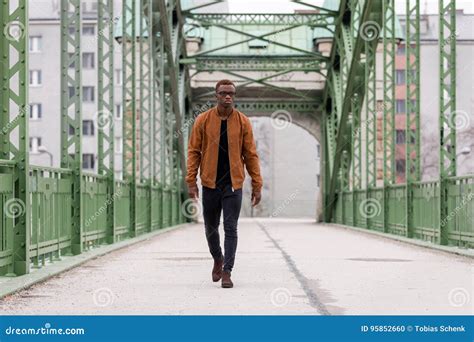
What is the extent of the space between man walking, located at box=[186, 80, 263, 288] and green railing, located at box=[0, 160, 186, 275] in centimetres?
205

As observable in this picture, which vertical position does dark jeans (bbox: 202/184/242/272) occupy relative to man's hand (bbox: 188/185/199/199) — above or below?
below

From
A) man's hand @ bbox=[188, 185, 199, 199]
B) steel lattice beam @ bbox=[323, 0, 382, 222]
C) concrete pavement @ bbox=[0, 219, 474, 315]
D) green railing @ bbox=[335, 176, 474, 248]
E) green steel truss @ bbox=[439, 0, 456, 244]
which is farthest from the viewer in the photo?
steel lattice beam @ bbox=[323, 0, 382, 222]

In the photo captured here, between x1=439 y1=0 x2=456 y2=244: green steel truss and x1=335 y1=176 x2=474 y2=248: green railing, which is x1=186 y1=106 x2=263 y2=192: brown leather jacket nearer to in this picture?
x1=335 y1=176 x2=474 y2=248: green railing

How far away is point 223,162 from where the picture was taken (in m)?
8.80

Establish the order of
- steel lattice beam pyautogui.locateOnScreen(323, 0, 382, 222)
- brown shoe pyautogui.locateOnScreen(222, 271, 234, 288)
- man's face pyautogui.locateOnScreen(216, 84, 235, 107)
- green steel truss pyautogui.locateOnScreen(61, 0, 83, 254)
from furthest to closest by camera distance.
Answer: steel lattice beam pyautogui.locateOnScreen(323, 0, 382, 222) < green steel truss pyautogui.locateOnScreen(61, 0, 83, 254) < brown shoe pyautogui.locateOnScreen(222, 271, 234, 288) < man's face pyautogui.locateOnScreen(216, 84, 235, 107)

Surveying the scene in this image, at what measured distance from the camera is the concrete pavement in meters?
7.23

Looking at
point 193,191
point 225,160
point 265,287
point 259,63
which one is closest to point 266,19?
point 259,63

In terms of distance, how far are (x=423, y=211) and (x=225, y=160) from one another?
35.6 feet

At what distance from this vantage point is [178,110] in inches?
1312

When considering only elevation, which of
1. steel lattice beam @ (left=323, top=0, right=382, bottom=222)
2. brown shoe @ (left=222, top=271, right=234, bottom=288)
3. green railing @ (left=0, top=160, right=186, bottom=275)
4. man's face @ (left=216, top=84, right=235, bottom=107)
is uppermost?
steel lattice beam @ (left=323, top=0, right=382, bottom=222)

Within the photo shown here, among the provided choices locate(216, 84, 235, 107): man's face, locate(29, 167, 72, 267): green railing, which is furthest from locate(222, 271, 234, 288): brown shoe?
locate(29, 167, 72, 267): green railing

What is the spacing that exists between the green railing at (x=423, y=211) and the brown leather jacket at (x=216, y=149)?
22.2 ft
